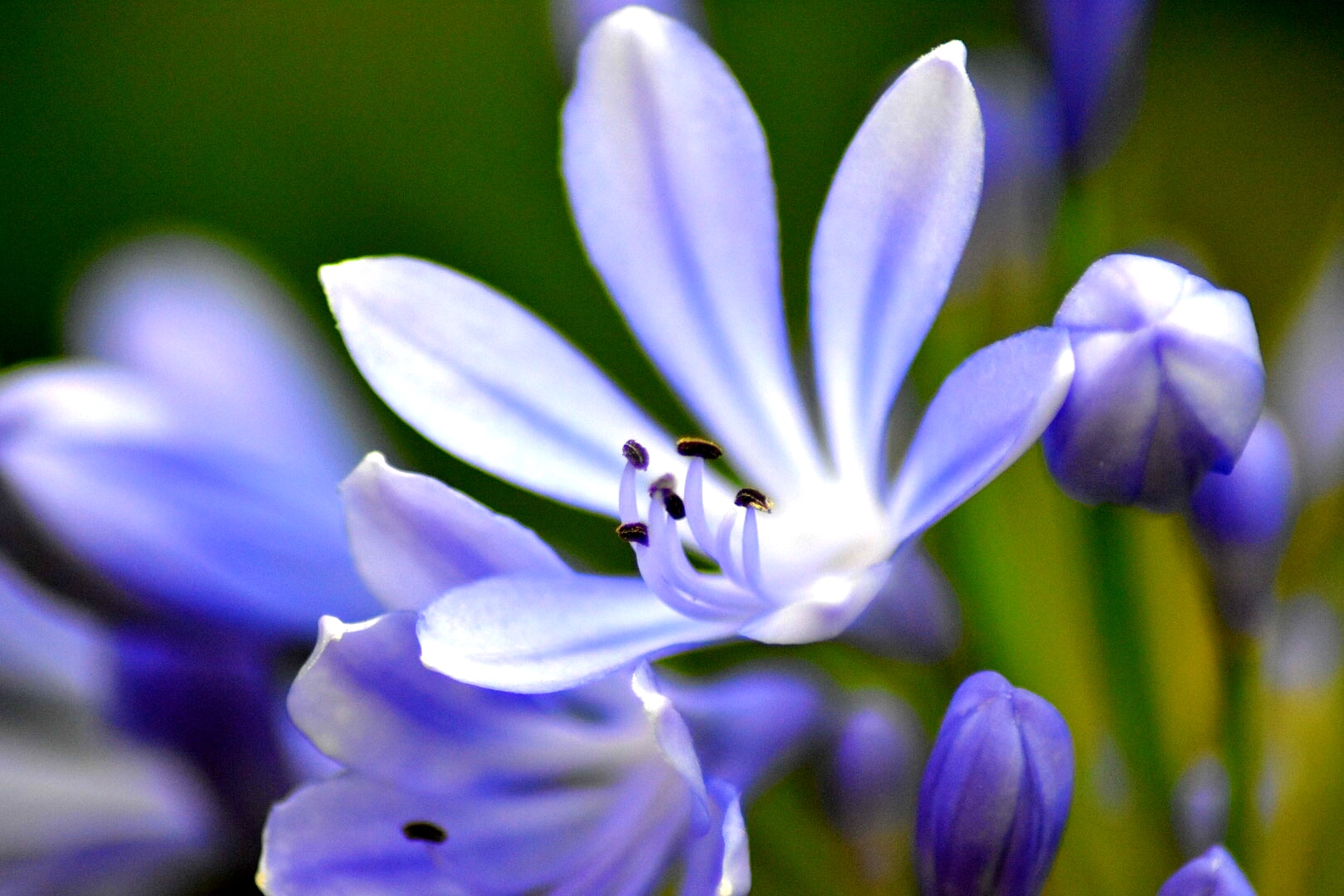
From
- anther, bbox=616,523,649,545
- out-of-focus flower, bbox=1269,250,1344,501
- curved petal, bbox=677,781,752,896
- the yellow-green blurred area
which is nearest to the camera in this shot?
curved petal, bbox=677,781,752,896

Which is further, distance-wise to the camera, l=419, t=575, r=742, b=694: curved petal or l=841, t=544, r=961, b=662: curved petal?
l=841, t=544, r=961, b=662: curved petal

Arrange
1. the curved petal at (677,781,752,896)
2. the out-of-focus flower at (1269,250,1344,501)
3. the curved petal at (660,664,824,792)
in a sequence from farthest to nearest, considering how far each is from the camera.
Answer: the out-of-focus flower at (1269,250,1344,501)
the curved petal at (660,664,824,792)
the curved petal at (677,781,752,896)

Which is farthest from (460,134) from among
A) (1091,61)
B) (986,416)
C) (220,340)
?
(986,416)

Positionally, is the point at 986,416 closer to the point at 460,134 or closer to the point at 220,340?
the point at 220,340

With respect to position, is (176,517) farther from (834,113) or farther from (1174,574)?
(834,113)

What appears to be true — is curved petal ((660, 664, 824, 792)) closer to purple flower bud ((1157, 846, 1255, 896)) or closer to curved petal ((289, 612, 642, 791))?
curved petal ((289, 612, 642, 791))

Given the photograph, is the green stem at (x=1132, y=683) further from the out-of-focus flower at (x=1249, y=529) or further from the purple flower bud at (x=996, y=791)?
Answer: the purple flower bud at (x=996, y=791)

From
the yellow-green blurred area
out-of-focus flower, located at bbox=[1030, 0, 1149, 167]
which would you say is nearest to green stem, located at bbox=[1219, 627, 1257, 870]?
out-of-focus flower, located at bbox=[1030, 0, 1149, 167]
